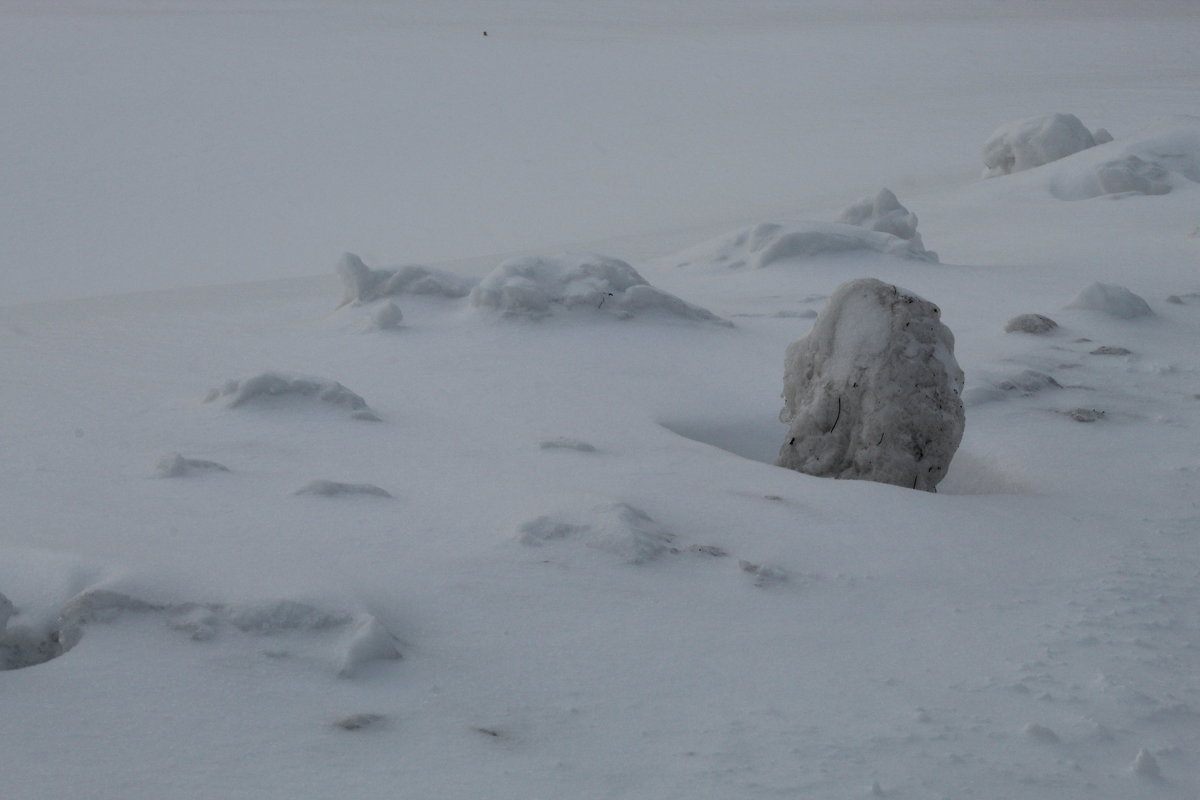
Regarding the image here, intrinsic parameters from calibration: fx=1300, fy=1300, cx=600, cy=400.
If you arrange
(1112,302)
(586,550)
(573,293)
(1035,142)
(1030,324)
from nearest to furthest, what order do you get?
(586,550), (1030,324), (1112,302), (573,293), (1035,142)

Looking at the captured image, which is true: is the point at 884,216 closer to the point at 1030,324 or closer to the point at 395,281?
the point at 1030,324

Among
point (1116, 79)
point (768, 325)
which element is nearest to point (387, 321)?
point (768, 325)

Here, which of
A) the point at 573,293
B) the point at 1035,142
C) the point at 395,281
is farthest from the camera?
the point at 1035,142

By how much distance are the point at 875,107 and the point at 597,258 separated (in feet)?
47.8

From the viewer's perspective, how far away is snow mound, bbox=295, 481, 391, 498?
3.26 meters

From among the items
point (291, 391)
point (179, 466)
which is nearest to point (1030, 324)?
point (291, 391)

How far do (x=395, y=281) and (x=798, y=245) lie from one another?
2183mm

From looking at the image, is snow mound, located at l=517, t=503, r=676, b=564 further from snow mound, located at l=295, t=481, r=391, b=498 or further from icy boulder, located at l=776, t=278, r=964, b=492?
icy boulder, located at l=776, t=278, r=964, b=492

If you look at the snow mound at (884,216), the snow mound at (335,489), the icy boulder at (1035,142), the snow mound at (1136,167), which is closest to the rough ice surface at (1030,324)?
the snow mound at (884,216)

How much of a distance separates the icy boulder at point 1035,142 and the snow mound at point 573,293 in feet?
19.6

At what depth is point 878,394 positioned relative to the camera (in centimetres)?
361

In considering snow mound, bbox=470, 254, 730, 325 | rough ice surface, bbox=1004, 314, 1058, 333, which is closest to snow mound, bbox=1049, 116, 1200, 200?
rough ice surface, bbox=1004, 314, 1058, 333

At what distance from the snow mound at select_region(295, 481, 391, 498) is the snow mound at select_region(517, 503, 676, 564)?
18.6 inches

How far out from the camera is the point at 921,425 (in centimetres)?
357
